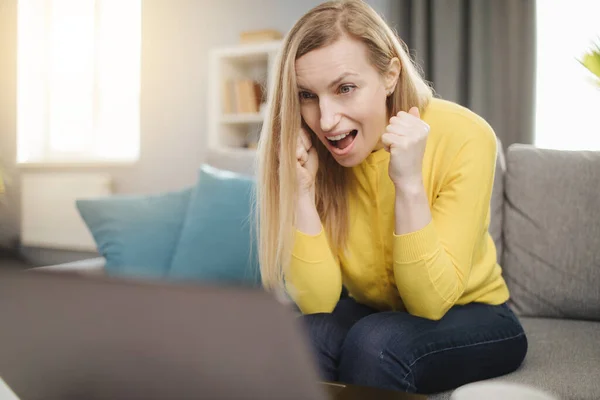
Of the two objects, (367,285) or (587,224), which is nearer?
(367,285)

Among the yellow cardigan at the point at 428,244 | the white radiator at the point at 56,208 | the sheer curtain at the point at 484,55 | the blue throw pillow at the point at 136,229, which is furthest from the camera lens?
the white radiator at the point at 56,208

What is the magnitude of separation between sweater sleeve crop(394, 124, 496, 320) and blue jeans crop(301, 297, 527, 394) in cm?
5

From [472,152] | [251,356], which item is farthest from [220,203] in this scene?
[251,356]

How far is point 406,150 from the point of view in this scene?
0.93 meters

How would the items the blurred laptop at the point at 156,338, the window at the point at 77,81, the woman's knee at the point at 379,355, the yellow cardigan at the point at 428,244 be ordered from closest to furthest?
the blurred laptop at the point at 156,338, the woman's knee at the point at 379,355, the yellow cardigan at the point at 428,244, the window at the point at 77,81

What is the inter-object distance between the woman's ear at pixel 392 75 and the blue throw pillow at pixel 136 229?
95cm

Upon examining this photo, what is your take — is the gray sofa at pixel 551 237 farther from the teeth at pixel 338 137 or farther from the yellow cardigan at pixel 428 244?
the teeth at pixel 338 137

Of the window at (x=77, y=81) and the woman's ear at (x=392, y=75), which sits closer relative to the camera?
the woman's ear at (x=392, y=75)

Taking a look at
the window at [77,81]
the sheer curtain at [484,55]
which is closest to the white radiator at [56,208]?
the window at [77,81]

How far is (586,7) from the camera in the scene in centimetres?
252

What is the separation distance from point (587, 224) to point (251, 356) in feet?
4.46

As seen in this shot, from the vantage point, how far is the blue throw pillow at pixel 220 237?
159 centimetres

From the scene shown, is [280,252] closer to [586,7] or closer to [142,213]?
[142,213]

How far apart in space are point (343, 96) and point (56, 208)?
11.5 ft
